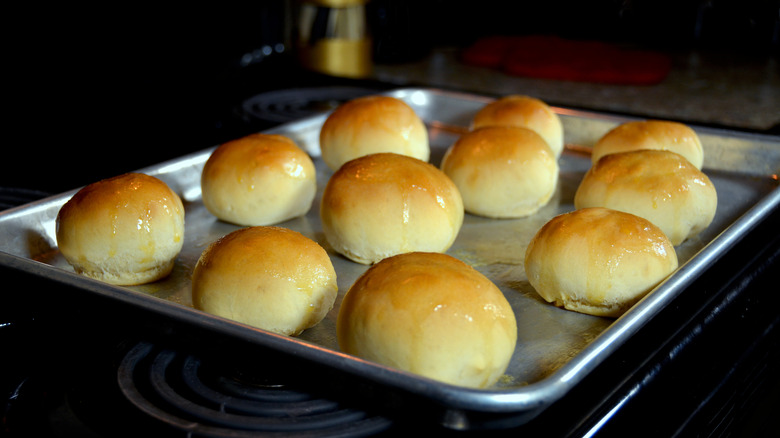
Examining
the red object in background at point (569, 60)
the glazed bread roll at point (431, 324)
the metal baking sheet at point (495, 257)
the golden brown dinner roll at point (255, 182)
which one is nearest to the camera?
the metal baking sheet at point (495, 257)

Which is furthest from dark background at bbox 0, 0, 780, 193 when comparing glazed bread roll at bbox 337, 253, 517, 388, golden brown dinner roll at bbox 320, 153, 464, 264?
glazed bread roll at bbox 337, 253, 517, 388

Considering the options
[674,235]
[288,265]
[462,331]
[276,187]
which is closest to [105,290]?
[288,265]

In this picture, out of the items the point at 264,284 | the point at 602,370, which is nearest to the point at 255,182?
the point at 264,284

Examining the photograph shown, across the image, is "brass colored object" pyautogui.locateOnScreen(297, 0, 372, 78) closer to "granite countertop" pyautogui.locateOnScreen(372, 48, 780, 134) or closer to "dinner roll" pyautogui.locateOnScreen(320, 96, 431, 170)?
"granite countertop" pyautogui.locateOnScreen(372, 48, 780, 134)

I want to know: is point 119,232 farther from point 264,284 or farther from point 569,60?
point 569,60

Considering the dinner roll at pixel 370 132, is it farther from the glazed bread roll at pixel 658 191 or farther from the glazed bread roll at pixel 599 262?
the glazed bread roll at pixel 599 262

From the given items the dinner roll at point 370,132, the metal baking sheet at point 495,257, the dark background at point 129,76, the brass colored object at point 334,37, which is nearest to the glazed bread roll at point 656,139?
the metal baking sheet at point 495,257
